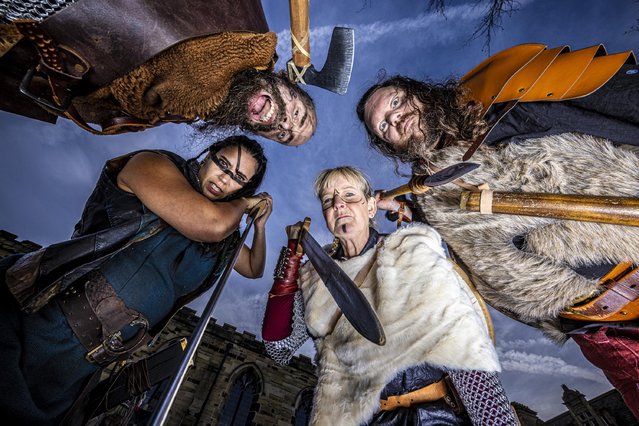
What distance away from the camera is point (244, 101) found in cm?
227

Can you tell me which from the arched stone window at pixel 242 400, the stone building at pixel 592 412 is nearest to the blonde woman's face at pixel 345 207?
the arched stone window at pixel 242 400

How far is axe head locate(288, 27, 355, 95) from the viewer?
7.95 ft

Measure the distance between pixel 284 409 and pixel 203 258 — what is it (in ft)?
47.9

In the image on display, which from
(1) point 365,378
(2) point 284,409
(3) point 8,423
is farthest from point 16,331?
(2) point 284,409

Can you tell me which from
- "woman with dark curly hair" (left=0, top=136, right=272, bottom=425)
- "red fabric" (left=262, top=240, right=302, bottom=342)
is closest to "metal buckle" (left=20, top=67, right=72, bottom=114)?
"woman with dark curly hair" (left=0, top=136, right=272, bottom=425)

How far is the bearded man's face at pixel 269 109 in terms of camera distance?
2205 mm

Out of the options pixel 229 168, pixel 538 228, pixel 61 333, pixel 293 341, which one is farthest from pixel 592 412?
pixel 61 333

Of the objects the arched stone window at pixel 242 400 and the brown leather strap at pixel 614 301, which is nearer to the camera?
the brown leather strap at pixel 614 301

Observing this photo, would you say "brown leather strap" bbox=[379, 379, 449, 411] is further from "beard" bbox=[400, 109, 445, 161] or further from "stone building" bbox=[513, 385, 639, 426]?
"stone building" bbox=[513, 385, 639, 426]

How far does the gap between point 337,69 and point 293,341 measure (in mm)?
2691

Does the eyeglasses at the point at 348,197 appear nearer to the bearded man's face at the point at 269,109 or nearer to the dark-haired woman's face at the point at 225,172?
the bearded man's face at the point at 269,109

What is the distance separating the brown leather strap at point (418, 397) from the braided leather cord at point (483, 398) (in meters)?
0.14

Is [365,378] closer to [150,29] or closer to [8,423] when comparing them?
[8,423]

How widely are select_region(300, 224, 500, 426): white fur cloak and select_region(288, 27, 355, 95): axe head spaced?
4.78 feet
